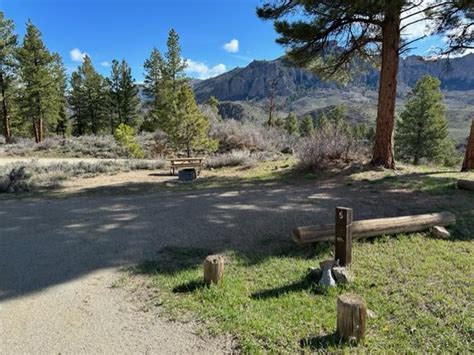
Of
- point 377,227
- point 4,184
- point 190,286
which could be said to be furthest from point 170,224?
point 4,184

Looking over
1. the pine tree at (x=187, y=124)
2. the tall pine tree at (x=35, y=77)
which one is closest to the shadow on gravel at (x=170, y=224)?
the pine tree at (x=187, y=124)

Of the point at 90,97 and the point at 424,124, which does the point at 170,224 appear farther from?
the point at 90,97

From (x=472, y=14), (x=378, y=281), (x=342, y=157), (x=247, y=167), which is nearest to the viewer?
(x=378, y=281)

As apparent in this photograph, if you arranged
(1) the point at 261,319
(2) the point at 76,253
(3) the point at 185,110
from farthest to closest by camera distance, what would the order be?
1. (3) the point at 185,110
2. (2) the point at 76,253
3. (1) the point at 261,319

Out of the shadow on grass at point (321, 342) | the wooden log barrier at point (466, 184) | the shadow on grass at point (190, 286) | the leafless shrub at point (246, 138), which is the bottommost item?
the shadow on grass at point (321, 342)

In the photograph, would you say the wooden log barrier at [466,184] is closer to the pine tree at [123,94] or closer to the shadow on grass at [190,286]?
the shadow on grass at [190,286]

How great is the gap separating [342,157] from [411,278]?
25.5 ft

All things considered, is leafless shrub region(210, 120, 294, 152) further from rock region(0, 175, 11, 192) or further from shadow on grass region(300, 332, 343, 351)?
shadow on grass region(300, 332, 343, 351)

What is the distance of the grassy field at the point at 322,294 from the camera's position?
8.98 ft

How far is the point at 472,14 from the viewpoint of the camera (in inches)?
349

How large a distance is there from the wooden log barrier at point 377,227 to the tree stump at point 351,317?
179 cm

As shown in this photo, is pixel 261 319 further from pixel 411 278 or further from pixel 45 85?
pixel 45 85

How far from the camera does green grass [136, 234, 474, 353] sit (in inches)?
108

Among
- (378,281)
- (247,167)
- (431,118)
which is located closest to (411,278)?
(378,281)
